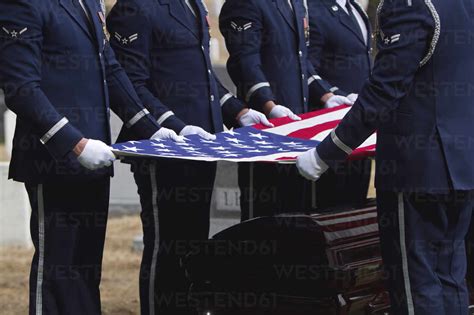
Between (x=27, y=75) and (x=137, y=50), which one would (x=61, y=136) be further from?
(x=137, y=50)

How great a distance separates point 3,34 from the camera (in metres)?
4.05

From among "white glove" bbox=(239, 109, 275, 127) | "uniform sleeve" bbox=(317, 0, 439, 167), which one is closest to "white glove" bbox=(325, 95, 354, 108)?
"white glove" bbox=(239, 109, 275, 127)

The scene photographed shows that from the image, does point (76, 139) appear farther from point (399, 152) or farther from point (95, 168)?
point (399, 152)

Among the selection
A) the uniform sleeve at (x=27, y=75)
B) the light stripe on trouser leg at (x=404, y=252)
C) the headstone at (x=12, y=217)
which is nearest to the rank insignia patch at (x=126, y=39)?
the uniform sleeve at (x=27, y=75)

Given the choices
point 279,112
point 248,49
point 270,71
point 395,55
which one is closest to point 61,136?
point 395,55

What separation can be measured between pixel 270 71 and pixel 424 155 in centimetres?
178

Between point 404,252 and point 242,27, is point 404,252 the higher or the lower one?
the lower one

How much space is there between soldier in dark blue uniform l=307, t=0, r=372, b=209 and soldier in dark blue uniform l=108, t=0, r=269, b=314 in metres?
1.19

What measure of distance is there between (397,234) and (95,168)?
110cm

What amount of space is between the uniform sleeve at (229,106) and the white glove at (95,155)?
4.17ft

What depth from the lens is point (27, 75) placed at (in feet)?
13.3

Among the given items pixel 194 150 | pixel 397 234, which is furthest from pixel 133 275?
pixel 397 234

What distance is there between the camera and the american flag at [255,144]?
421cm

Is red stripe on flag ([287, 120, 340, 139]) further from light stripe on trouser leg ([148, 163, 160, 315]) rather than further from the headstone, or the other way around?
the headstone
